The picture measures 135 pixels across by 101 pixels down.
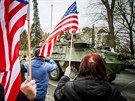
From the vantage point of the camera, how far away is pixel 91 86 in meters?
A: 3.07

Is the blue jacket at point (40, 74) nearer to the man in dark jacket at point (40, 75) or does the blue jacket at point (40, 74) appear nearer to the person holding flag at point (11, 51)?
the man in dark jacket at point (40, 75)

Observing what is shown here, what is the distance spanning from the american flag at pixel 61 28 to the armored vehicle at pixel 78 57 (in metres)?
8.72

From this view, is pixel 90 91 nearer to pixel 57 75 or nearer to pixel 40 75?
pixel 40 75

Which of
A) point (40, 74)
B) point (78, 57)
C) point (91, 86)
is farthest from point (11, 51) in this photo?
point (78, 57)

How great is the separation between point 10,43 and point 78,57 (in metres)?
12.7

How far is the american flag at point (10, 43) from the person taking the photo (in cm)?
270

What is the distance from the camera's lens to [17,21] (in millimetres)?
2891

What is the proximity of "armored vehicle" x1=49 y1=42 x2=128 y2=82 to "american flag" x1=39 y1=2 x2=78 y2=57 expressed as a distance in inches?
343

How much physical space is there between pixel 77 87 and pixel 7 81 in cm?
73

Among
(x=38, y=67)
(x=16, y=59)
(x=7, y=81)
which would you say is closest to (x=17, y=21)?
(x=16, y=59)

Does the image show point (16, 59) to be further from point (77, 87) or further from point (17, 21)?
point (77, 87)

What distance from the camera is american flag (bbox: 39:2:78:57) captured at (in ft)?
16.3

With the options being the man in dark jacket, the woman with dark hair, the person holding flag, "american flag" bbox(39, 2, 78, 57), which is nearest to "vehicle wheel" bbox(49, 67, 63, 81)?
"american flag" bbox(39, 2, 78, 57)

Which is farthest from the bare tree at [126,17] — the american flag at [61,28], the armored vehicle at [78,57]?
the american flag at [61,28]
